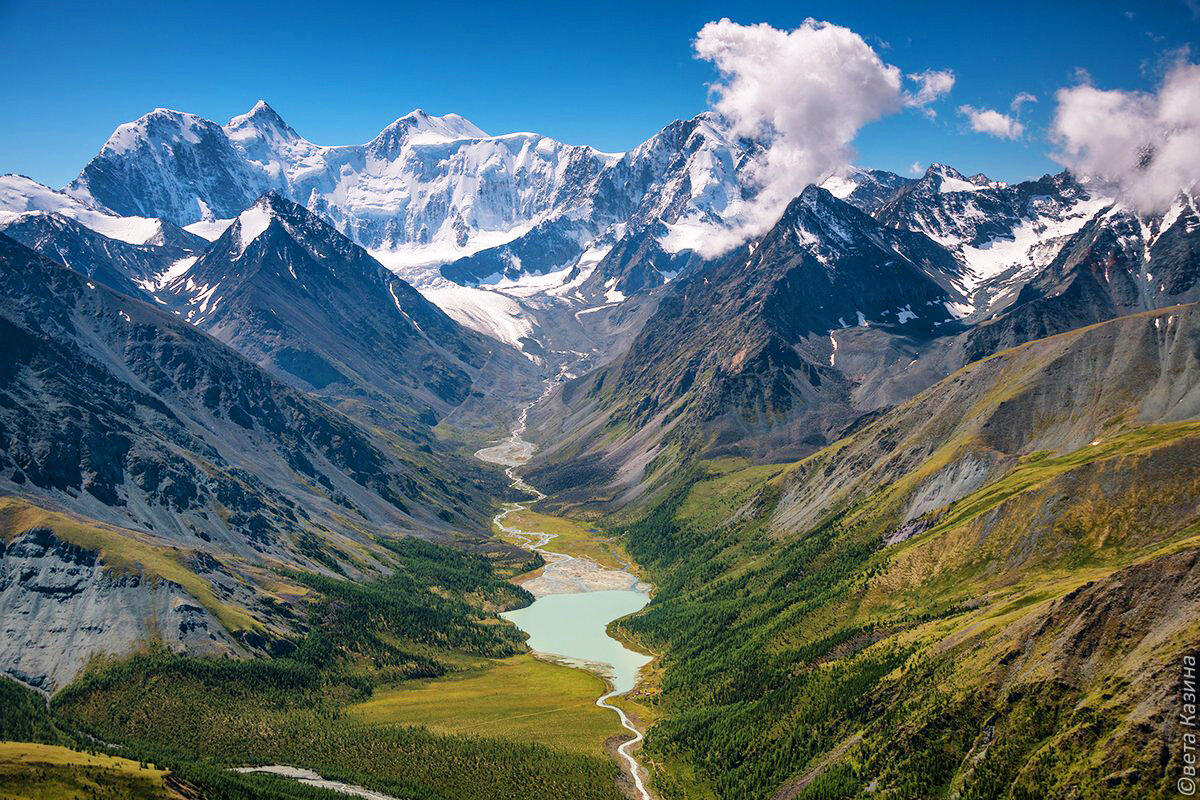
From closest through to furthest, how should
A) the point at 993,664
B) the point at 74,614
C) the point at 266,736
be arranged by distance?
1. the point at 993,664
2. the point at 266,736
3. the point at 74,614

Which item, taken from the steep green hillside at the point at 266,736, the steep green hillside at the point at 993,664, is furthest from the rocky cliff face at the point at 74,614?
the steep green hillside at the point at 993,664

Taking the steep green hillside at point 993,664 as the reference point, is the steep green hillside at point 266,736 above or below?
below

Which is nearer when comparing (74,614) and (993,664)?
(993,664)

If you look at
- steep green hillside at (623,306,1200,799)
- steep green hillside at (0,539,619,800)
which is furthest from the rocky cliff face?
steep green hillside at (623,306,1200,799)

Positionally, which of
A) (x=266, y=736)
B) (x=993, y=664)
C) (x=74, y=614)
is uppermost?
(x=993, y=664)

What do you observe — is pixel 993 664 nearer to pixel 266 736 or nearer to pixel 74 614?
pixel 266 736

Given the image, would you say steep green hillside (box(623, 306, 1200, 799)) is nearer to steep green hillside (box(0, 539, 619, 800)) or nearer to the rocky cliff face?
steep green hillside (box(0, 539, 619, 800))

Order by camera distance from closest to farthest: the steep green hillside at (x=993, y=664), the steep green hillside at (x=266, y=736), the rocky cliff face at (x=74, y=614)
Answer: the steep green hillside at (x=993, y=664)
the steep green hillside at (x=266, y=736)
the rocky cliff face at (x=74, y=614)

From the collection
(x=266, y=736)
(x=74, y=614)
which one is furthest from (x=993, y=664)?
(x=74, y=614)

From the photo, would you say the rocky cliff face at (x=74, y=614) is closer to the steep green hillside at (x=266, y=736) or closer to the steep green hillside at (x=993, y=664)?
the steep green hillside at (x=266, y=736)

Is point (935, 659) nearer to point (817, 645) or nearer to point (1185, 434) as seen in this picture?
point (817, 645)

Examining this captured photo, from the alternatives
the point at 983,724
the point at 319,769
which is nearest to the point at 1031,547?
the point at 983,724
